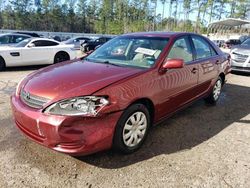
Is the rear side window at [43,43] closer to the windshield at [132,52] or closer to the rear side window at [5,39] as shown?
the rear side window at [5,39]

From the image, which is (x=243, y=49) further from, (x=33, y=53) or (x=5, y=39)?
(x=5, y=39)

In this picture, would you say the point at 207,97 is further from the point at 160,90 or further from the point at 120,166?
the point at 120,166

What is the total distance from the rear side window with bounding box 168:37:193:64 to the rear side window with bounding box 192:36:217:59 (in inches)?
11.3

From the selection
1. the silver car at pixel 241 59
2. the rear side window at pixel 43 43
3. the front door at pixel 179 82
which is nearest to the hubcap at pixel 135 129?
the front door at pixel 179 82

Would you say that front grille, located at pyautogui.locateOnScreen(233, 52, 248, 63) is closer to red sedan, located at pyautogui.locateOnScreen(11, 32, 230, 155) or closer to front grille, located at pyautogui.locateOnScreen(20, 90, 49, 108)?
red sedan, located at pyautogui.locateOnScreen(11, 32, 230, 155)

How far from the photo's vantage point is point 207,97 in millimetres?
5723

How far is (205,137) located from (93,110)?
202cm

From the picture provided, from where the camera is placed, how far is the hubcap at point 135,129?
3.38m

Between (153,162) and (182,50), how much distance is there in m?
1.97

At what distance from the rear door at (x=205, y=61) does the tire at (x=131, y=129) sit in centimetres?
176

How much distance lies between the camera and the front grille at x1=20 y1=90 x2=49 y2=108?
308cm

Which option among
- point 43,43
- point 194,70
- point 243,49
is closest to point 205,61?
point 194,70

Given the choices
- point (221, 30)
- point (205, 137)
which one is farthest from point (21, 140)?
point (221, 30)

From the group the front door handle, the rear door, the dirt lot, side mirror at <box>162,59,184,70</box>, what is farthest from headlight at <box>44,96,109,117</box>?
the rear door
